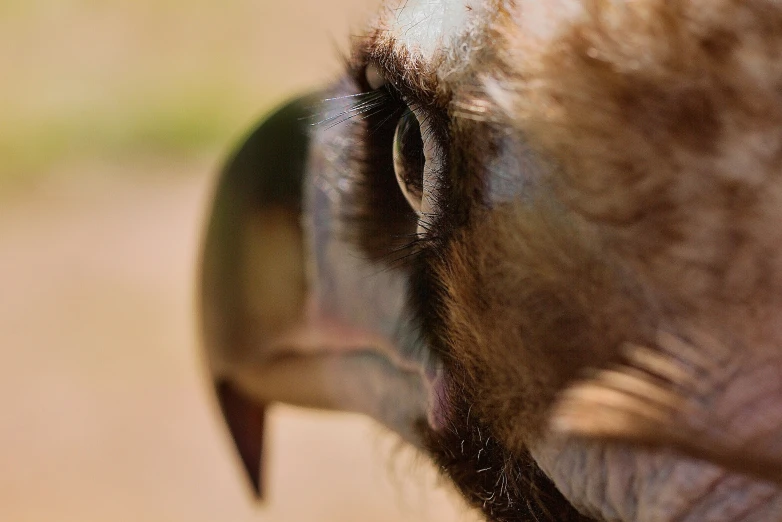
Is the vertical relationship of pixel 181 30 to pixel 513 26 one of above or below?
below

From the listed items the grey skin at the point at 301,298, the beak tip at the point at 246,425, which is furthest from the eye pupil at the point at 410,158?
the beak tip at the point at 246,425

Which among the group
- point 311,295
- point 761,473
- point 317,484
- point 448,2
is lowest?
point 317,484

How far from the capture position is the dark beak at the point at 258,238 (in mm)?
1307

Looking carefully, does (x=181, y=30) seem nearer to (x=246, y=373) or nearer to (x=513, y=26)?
(x=246, y=373)

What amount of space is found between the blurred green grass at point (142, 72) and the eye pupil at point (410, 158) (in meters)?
4.22

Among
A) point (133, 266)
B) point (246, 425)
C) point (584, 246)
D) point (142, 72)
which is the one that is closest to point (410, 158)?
point (584, 246)

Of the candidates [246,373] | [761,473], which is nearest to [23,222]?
[246,373]

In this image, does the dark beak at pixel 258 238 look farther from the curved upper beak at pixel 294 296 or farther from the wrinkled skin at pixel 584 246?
the wrinkled skin at pixel 584 246

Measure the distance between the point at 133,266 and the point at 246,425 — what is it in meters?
3.11

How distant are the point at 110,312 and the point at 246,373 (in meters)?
3.04

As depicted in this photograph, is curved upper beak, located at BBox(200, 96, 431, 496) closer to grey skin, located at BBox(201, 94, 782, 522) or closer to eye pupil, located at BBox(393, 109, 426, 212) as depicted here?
grey skin, located at BBox(201, 94, 782, 522)

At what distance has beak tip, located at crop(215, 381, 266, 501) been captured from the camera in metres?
1.51

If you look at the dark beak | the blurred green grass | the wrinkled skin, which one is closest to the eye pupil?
the wrinkled skin

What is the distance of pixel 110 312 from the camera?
169 inches
